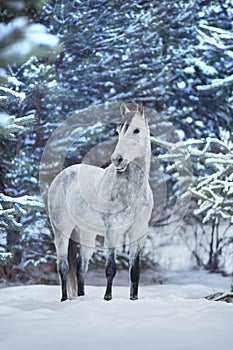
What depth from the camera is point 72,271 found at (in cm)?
475

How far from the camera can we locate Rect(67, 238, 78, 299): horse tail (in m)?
4.68

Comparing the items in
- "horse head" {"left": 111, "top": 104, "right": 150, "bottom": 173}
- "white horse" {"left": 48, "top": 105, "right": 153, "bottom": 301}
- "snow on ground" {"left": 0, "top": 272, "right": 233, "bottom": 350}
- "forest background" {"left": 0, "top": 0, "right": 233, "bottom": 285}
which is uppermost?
"forest background" {"left": 0, "top": 0, "right": 233, "bottom": 285}

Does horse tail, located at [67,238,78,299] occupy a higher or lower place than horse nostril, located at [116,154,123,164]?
lower

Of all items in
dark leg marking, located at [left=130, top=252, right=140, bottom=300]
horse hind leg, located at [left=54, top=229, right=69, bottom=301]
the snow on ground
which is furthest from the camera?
horse hind leg, located at [left=54, top=229, right=69, bottom=301]

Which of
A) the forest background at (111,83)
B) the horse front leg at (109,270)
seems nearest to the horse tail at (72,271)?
the horse front leg at (109,270)

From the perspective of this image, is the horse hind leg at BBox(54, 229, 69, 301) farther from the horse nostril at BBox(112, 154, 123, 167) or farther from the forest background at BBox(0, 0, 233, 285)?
the forest background at BBox(0, 0, 233, 285)

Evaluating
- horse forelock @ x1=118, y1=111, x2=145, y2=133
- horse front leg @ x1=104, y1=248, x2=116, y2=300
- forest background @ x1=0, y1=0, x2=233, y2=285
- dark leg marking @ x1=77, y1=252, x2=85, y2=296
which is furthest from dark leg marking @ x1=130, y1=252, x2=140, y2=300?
forest background @ x1=0, y1=0, x2=233, y2=285

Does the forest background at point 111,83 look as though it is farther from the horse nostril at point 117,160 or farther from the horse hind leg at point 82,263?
the horse nostril at point 117,160

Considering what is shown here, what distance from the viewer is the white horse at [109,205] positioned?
3887 mm

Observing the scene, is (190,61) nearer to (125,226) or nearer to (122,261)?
(122,261)

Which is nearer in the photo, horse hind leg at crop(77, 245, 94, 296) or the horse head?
the horse head

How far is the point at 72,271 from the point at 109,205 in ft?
3.74

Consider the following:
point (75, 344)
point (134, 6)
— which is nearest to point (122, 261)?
point (134, 6)

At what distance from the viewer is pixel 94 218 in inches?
165
